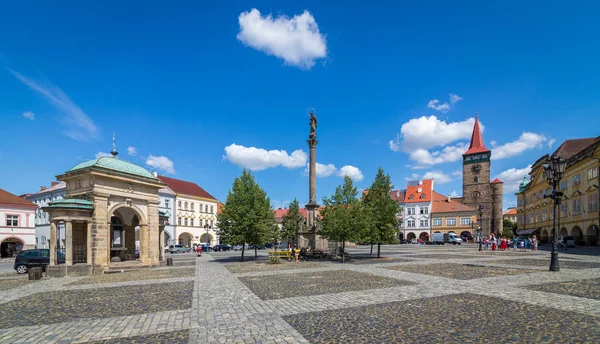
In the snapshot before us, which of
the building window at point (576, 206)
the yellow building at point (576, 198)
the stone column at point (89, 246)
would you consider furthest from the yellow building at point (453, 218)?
the stone column at point (89, 246)

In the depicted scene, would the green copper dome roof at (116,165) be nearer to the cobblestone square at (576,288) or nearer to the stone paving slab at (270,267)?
the stone paving slab at (270,267)

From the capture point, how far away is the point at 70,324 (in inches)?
326

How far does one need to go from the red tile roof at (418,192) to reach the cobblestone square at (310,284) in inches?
2837

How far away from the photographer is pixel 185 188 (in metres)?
69.7

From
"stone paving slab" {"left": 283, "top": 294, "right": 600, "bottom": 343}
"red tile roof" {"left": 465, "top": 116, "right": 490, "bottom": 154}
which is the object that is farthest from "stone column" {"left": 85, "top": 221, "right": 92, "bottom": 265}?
"red tile roof" {"left": 465, "top": 116, "right": 490, "bottom": 154}

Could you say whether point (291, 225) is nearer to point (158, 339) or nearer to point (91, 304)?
point (91, 304)

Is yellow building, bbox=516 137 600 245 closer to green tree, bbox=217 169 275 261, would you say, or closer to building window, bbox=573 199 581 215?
building window, bbox=573 199 581 215

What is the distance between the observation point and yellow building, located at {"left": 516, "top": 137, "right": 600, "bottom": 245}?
40.0 metres

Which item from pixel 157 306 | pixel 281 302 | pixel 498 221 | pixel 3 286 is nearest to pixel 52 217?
pixel 3 286

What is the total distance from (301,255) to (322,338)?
21406mm

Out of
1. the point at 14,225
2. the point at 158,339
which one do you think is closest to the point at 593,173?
the point at 158,339

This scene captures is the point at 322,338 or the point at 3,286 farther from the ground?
the point at 322,338

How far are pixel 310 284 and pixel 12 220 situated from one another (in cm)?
5202

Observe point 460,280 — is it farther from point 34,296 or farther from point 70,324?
point 34,296
